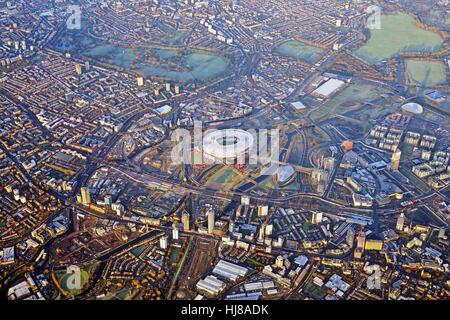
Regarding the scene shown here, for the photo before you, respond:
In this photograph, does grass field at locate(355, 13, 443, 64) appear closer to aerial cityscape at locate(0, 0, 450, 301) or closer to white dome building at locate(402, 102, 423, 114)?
aerial cityscape at locate(0, 0, 450, 301)

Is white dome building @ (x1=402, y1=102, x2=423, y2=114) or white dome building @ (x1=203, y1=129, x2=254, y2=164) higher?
white dome building @ (x1=402, y1=102, x2=423, y2=114)

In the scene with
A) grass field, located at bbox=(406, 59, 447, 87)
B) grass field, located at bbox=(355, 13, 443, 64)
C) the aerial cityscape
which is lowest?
the aerial cityscape

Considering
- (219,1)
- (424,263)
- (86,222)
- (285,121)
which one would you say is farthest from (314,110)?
(219,1)

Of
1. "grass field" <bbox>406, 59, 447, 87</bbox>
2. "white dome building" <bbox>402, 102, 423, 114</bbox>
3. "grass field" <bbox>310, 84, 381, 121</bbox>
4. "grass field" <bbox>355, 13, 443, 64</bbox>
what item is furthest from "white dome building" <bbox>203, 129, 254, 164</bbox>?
"grass field" <bbox>355, 13, 443, 64</bbox>

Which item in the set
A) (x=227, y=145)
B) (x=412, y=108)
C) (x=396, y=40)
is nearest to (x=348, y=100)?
(x=412, y=108)

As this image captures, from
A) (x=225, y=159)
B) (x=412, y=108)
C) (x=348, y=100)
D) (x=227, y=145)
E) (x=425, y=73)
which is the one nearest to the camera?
(x=225, y=159)

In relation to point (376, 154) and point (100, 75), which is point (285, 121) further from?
point (100, 75)

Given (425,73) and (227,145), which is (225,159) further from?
(425,73)
